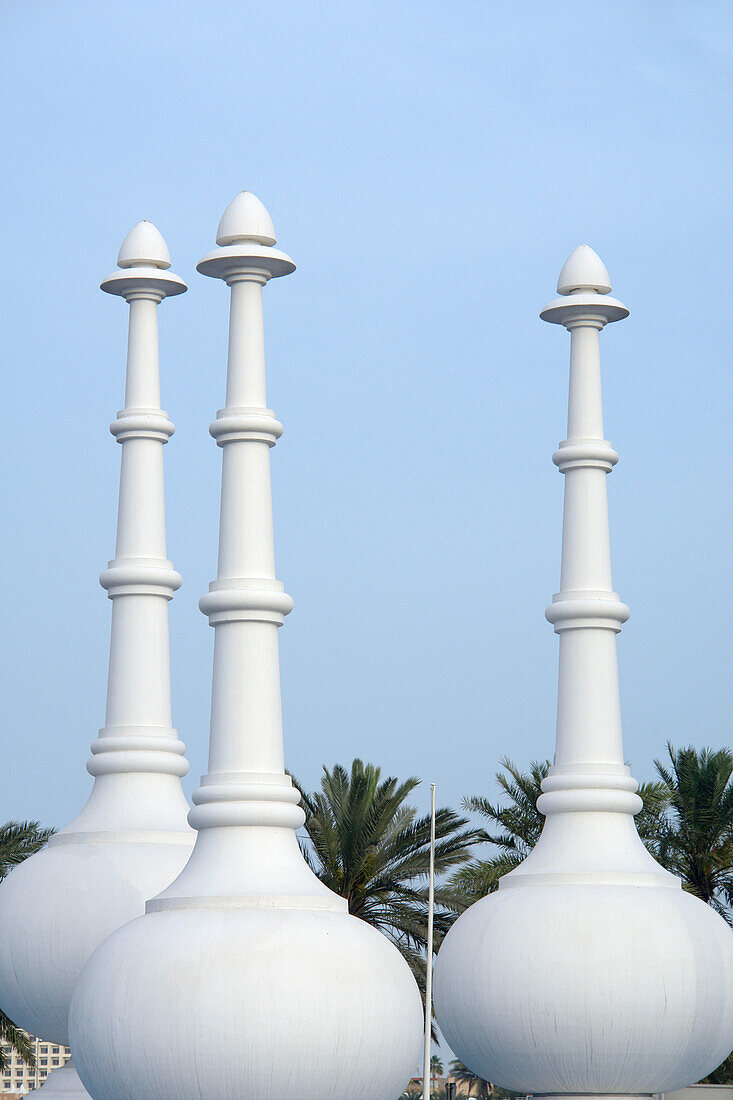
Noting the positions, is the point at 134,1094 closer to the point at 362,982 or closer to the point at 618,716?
the point at 362,982

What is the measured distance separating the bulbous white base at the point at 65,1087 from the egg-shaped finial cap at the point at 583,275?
12.6 metres

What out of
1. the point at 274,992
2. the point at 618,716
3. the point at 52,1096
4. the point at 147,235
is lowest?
the point at 52,1096

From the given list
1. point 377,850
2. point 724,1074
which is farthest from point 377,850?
point 724,1074

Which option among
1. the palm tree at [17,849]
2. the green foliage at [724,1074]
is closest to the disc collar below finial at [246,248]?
the palm tree at [17,849]

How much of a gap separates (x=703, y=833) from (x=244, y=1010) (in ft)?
71.4

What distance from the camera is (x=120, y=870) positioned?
24.3 m

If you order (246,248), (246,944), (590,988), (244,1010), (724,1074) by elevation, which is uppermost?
(246,248)

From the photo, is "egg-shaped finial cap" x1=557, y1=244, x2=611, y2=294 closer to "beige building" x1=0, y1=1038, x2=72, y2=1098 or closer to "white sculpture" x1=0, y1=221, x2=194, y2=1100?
"white sculpture" x1=0, y1=221, x2=194, y2=1100

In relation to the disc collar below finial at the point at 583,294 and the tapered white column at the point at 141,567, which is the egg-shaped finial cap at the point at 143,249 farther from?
the disc collar below finial at the point at 583,294

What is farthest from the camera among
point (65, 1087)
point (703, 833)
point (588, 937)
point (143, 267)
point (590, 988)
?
point (703, 833)

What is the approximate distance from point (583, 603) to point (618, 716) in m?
1.58

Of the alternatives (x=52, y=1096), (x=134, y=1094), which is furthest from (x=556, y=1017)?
(x=52, y=1096)

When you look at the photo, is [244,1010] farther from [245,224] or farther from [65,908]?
[245,224]

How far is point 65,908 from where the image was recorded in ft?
79.3
